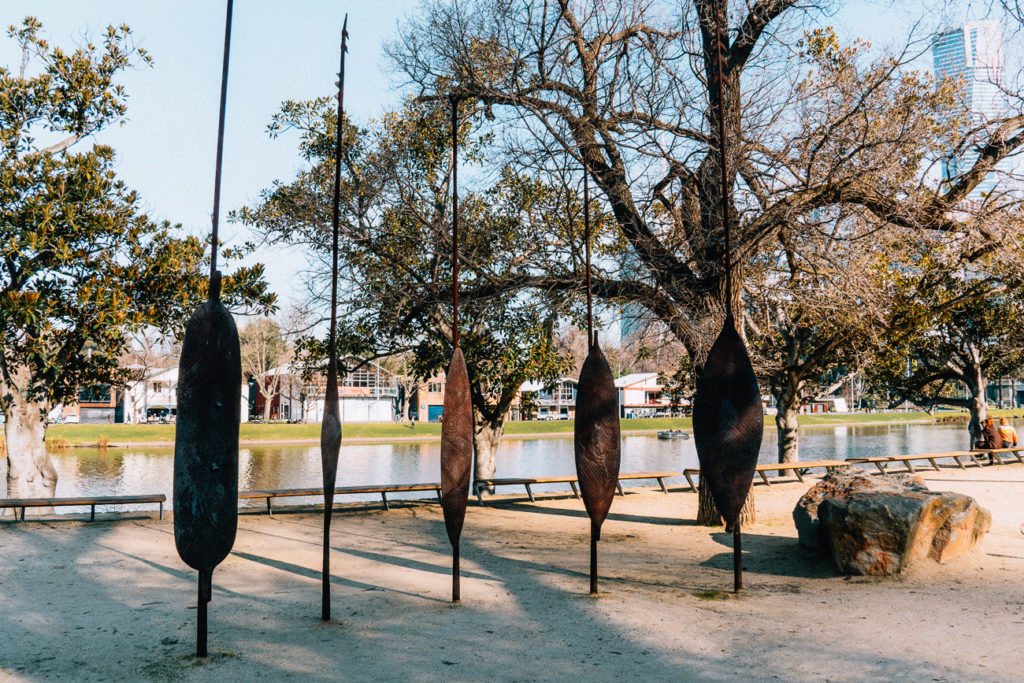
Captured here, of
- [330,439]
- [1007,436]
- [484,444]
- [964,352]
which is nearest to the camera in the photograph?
[330,439]

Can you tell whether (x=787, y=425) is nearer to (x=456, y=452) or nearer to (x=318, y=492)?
(x=318, y=492)

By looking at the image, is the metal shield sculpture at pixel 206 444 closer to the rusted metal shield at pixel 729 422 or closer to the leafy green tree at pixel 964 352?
the rusted metal shield at pixel 729 422

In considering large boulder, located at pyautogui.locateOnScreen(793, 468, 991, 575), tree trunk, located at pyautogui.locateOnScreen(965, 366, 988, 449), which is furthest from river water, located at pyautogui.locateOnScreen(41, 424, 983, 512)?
large boulder, located at pyautogui.locateOnScreen(793, 468, 991, 575)

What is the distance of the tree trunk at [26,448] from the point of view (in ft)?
38.6

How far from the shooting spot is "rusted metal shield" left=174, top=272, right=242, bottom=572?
515cm

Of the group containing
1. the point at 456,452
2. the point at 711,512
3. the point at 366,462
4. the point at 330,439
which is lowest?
the point at 366,462

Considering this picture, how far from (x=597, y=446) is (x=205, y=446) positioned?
3596 mm

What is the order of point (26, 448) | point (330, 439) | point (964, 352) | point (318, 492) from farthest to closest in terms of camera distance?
point (964, 352) < point (26, 448) < point (318, 492) < point (330, 439)

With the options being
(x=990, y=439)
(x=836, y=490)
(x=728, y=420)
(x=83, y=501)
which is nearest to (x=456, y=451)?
(x=728, y=420)

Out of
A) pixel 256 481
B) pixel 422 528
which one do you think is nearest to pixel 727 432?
pixel 422 528

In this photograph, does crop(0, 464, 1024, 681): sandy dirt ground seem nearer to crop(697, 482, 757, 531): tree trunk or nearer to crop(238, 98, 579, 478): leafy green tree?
crop(697, 482, 757, 531): tree trunk

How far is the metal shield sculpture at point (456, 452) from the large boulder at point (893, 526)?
3.97 metres

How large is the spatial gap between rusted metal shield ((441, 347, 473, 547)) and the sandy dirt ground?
2.80ft

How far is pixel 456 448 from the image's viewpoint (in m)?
6.83
